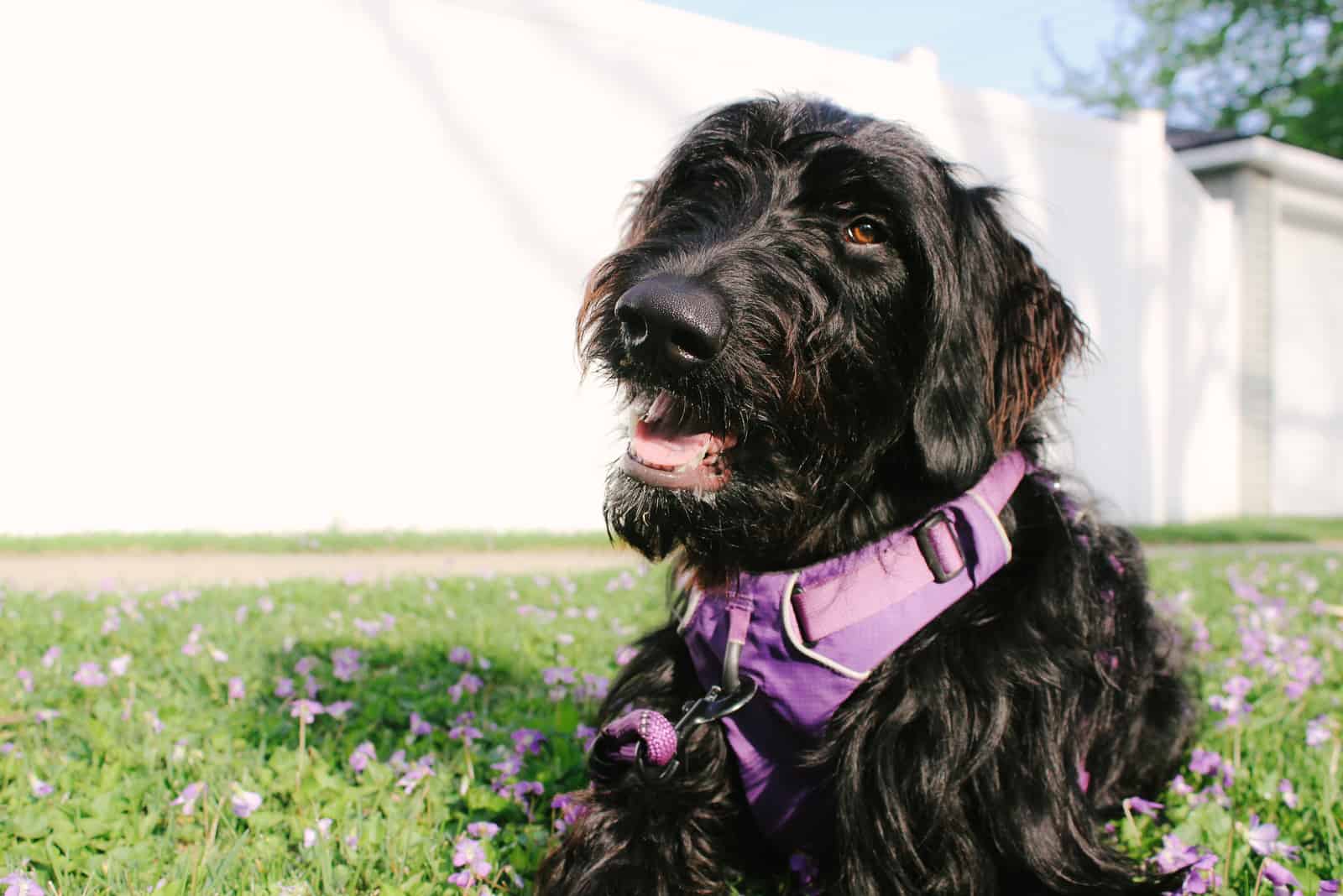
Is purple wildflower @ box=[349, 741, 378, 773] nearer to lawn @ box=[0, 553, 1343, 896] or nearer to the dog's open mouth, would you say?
lawn @ box=[0, 553, 1343, 896]

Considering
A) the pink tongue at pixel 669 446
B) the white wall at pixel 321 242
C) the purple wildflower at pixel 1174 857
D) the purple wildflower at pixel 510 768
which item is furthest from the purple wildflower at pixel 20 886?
the white wall at pixel 321 242

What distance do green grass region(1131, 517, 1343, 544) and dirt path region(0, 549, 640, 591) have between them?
722cm

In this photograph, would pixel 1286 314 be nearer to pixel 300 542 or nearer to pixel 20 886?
pixel 300 542

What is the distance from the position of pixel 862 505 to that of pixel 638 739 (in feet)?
2.28

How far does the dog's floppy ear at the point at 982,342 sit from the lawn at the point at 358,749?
1023 mm

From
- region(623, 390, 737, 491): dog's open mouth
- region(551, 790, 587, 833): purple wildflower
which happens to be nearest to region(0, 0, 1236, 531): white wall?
region(623, 390, 737, 491): dog's open mouth

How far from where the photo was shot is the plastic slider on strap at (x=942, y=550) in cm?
207

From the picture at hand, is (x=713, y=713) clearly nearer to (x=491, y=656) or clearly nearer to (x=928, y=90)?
(x=491, y=656)

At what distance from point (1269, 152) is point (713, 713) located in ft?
61.7

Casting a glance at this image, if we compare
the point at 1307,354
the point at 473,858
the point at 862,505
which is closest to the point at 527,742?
the point at 473,858

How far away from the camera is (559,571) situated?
23.5 feet

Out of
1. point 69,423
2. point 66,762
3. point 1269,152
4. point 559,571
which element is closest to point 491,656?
point 66,762

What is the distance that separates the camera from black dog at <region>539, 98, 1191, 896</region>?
1995 millimetres

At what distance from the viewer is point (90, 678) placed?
11.0 feet
